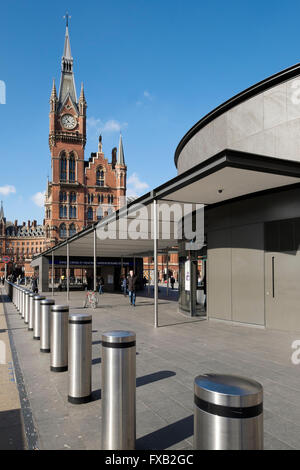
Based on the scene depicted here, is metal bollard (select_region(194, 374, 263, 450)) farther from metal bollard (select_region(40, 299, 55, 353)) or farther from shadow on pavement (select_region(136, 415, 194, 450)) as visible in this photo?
metal bollard (select_region(40, 299, 55, 353))

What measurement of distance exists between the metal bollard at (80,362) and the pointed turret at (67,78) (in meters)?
81.8

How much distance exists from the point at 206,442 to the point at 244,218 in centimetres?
904

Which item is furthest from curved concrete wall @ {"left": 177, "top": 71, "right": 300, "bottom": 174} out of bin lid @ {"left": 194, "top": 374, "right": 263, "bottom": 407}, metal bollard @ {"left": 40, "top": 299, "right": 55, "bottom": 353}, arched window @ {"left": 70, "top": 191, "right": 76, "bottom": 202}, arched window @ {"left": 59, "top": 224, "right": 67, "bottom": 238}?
arched window @ {"left": 70, "top": 191, "right": 76, "bottom": 202}

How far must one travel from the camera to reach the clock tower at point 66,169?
7275 centimetres

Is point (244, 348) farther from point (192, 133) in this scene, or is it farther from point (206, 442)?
point (192, 133)

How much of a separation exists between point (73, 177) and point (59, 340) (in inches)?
2840

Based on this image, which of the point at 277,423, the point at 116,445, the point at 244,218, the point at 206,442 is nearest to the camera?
the point at 206,442

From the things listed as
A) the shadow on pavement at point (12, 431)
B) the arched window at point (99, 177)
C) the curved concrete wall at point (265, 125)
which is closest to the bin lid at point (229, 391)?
the shadow on pavement at point (12, 431)

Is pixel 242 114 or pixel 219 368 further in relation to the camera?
pixel 242 114

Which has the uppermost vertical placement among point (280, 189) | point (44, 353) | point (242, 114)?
A: point (242, 114)

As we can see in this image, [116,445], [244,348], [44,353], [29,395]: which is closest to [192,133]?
[244,348]

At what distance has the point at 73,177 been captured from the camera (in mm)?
74875

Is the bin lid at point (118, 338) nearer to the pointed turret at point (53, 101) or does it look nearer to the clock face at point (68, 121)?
the clock face at point (68, 121)

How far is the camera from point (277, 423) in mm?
3742
